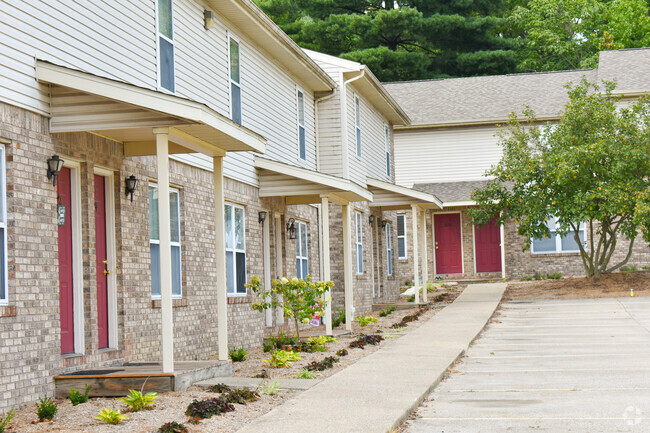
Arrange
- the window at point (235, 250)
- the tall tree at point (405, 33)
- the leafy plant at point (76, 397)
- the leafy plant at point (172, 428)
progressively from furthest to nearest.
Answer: the tall tree at point (405, 33), the window at point (235, 250), the leafy plant at point (76, 397), the leafy plant at point (172, 428)

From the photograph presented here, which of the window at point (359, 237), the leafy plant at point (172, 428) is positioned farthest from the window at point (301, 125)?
the leafy plant at point (172, 428)

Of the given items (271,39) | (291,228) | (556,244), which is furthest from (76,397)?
(556,244)

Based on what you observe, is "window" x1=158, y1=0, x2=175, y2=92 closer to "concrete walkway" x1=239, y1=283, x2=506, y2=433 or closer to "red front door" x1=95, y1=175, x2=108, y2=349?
"red front door" x1=95, y1=175, x2=108, y2=349

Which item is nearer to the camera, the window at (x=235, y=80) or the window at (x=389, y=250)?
the window at (x=235, y=80)

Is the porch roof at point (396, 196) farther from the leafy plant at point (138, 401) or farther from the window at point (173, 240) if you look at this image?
the leafy plant at point (138, 401)

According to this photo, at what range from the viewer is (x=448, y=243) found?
1320 inches

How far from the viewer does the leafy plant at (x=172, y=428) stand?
6.82 meters

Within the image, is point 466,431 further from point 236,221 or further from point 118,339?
point 236,221

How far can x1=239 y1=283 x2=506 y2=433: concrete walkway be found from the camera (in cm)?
738

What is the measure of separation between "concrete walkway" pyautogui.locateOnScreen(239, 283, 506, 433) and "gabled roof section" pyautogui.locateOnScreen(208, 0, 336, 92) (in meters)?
6.08

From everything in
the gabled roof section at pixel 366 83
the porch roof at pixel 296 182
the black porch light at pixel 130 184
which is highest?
the gabled roof section at pixel 366 83

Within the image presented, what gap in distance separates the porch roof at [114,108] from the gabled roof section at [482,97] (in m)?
24.2

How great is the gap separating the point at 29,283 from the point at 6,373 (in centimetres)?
95

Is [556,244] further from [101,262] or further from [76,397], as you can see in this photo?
[76,397]
